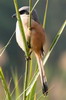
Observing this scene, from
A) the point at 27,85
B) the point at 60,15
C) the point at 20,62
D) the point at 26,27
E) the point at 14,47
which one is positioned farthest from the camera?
the point at 60,15

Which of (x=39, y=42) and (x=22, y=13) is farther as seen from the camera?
(x=22, y=13)

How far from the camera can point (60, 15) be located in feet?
79.6

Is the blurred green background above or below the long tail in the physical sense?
below

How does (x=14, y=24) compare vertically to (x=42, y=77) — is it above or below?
below

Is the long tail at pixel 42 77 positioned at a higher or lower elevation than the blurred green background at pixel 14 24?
higher

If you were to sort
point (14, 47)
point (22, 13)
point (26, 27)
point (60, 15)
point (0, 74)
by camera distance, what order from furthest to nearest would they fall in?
point (60, 15), point (14, 47), point (22, 13), point (26, 27), point (0, 74)

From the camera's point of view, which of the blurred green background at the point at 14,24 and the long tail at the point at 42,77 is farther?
the blurred green background at the point at 14,24

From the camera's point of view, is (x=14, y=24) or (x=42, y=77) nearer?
(x=42, y=77)

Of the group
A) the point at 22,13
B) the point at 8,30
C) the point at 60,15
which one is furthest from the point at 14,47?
the point at 22,13

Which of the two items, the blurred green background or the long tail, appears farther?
the blurred green background

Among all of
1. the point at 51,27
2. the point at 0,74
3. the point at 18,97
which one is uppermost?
the point at 0,74

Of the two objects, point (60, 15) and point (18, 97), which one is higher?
point (18, 97)

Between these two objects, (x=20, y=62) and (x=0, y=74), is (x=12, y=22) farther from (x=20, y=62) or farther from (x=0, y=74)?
(x=0, y=74)

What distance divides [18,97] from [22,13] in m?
0.54
